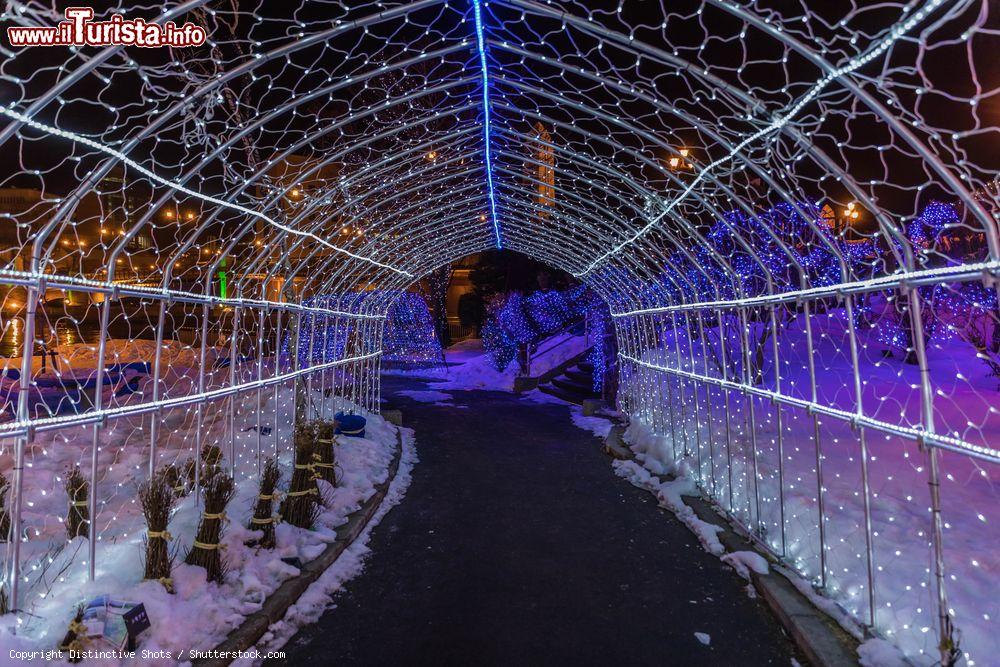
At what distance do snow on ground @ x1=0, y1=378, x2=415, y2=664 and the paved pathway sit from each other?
55cm

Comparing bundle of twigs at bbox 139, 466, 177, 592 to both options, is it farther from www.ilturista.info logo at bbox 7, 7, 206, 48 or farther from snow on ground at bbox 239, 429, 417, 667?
www.ilturista.info logo at bbox 7, 7, 206, 48

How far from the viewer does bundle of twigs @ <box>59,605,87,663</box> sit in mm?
3254

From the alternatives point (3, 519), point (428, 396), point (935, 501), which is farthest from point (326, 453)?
point (428, 396)

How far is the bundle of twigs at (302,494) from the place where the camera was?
600cm

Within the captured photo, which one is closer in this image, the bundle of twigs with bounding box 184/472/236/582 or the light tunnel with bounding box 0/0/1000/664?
the light tunnel with bounding box 0/0/1000/664

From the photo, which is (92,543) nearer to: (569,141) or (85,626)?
(85,626)

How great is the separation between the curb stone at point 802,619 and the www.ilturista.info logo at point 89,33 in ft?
19.1

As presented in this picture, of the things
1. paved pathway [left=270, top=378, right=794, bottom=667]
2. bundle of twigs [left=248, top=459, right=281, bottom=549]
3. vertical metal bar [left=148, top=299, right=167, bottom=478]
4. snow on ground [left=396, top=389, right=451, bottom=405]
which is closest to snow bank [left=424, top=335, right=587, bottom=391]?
snow on ground [left=396, top=389, right=451, bottom=405]

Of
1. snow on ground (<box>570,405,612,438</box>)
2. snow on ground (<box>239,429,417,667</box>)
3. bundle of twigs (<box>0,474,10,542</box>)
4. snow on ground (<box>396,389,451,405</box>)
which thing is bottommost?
snow on ground (<box>396,389,451,405</box>)

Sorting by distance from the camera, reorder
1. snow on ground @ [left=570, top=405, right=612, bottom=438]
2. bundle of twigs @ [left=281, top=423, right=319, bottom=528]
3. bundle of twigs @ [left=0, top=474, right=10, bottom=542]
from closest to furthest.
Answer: bundle of twigs @ [left=0, top=474, right=10, bottom=542]
bundle of twigs @ [left=281, top=423, right=319, bottom=528]
snow on ground @ [left=570, top=405, right=612, bottom=438]

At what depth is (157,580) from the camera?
412 cm

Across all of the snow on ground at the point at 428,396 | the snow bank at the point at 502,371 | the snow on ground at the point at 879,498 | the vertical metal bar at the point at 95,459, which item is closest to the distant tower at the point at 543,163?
the snow on ground at the point at 879,498

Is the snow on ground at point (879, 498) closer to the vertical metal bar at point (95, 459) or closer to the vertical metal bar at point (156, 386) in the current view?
the vertical metal bar at point (95, 459)

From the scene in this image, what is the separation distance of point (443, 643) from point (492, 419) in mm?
10834
